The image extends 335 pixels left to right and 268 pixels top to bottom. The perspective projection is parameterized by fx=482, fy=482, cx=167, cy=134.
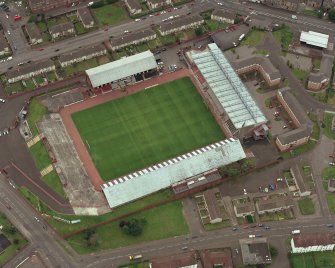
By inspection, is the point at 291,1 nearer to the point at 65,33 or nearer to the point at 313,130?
the point at 313,130

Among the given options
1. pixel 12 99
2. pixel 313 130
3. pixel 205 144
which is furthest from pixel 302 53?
pixel 12 99

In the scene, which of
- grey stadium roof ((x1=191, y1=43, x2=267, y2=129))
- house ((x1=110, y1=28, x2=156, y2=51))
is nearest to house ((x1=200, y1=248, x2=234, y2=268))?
grey stadium roof ((x1=191, y1=43, x2=267, y2=129))

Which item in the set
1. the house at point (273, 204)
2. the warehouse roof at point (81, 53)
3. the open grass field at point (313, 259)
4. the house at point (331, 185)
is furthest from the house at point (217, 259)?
the warehouse roof at point (81, 53)

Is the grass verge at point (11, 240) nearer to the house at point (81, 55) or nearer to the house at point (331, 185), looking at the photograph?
the house at point (81, 55)

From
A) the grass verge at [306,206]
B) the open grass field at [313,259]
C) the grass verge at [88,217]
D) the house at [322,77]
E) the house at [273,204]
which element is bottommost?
the open grass field at [313,259]

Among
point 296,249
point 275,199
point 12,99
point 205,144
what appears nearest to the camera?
point 296,249
